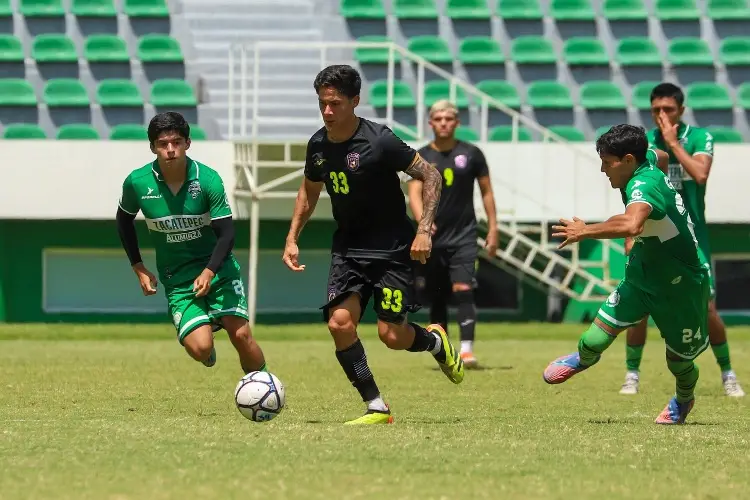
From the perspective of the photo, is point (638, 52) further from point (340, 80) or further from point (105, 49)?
point (340, 80)

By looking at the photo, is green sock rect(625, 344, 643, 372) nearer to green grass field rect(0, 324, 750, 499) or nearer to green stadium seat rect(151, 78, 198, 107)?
green grass field rect(0, 324, 750, 499)

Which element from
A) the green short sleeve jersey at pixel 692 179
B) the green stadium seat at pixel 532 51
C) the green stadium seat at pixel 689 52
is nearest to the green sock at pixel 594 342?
the green short sleeve jersey at pixel 692 179

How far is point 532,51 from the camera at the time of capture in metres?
22.8

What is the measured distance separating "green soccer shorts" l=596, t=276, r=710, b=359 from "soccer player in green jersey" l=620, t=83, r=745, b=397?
1.83 meters

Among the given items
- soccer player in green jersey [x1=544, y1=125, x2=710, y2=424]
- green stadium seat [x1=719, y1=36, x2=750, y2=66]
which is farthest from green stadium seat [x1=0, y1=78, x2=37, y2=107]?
soccer player in green jersey [x1=544, y1=125, x2=710, y2=424]

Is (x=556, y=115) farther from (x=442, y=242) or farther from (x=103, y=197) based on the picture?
(x=442, y=242)

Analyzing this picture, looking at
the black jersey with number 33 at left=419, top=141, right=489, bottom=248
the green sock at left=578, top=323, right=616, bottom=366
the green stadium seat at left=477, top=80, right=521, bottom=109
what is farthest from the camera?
the green stadium seat at left=477, top=80, right=521, bottom=109

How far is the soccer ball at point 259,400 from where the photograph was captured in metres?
8.00

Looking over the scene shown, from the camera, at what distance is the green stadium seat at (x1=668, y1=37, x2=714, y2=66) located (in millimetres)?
22938

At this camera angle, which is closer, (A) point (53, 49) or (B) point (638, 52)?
(A) point (53, 49)

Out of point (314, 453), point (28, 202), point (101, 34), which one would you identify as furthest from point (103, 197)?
point (314, 453)

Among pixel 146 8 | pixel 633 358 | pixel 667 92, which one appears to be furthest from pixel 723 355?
pixel 146 8

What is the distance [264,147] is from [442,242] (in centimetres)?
658

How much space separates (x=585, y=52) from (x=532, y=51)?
2.80ft
